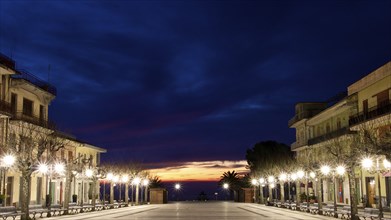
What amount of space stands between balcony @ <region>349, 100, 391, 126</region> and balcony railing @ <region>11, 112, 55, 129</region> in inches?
1100

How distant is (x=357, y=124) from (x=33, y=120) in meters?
29.9

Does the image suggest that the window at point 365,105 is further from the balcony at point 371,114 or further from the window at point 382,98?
the window at point 382,98

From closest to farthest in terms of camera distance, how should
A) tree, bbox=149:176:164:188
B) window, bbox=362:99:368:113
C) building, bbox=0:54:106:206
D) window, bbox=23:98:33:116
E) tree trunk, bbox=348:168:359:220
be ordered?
tree trunk, bbox=348:168:359:220 < building, bbox=0:54:106:206 < window, bbox=362:99:368:113 < window, bbox=23:98:33:116 < tree, bbox=149:176:164:188

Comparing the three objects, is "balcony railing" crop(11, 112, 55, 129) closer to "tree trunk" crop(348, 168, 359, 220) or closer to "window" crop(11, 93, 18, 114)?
"window" crop(11, 93, 18, 114)

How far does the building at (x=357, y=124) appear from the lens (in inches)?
1714

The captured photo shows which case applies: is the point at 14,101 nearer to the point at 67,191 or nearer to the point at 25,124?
the point at 25,124

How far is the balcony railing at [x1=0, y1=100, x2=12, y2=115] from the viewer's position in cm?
4255

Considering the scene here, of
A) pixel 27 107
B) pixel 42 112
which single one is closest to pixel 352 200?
pixel 27 107

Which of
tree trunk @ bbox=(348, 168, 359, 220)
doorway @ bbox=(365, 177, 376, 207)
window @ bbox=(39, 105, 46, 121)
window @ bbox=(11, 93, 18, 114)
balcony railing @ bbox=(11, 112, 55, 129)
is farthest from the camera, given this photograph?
window @ bbox=(39, 105, 46, 121)

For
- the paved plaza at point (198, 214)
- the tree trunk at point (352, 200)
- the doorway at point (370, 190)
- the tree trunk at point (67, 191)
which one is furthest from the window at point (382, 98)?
the tree trunk at point (67, 191)

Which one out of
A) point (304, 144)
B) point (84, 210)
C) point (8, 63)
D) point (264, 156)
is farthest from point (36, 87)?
point (264, 156)

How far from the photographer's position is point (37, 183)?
52594 millimetres

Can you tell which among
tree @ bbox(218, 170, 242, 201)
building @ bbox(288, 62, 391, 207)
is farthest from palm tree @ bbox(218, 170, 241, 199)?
building @ bbox(288, 62, 391, 207)

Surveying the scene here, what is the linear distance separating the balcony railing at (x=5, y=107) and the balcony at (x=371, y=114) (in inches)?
1199
